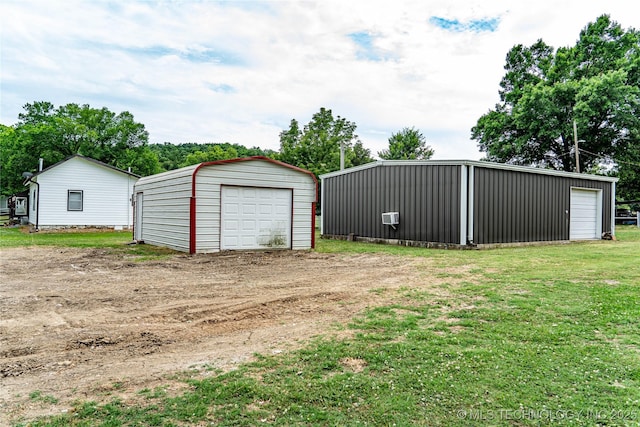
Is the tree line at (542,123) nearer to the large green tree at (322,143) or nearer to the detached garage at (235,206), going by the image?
the large green tree at (322,143)

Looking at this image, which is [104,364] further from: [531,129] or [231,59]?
[531,129]

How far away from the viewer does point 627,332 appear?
3523mm

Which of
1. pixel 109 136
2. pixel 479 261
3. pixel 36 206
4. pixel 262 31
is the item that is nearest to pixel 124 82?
pixel 36 206

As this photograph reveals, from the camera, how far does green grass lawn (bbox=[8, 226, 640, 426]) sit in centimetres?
214

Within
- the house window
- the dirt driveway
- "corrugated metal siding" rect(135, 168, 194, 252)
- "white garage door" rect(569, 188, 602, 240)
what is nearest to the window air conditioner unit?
the dirt driveway

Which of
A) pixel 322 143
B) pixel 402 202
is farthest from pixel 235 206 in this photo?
pixel 322 143

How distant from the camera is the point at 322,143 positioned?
4216 centimetres

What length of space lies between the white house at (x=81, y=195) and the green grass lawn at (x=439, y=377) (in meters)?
19.9

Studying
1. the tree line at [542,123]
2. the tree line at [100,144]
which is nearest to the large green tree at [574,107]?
the tree line at [542,123]

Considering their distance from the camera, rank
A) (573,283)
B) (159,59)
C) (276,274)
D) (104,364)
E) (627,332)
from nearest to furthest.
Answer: (104,364) < (627,332) < (573,283) < (276,274) < (159,59)

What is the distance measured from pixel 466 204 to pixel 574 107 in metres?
17.9

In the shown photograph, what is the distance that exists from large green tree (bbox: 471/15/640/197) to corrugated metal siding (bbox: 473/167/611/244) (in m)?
12.6

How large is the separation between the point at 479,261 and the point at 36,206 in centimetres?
2005

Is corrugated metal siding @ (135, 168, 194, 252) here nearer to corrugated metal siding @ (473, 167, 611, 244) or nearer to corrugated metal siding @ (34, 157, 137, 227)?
corrugated metal siding @ (34, 157, 137, 227)
